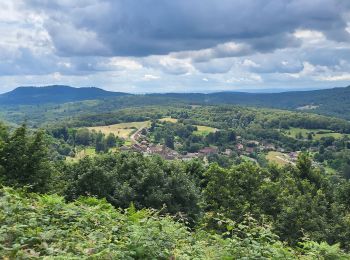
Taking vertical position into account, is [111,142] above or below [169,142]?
above

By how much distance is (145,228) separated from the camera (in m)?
9.53

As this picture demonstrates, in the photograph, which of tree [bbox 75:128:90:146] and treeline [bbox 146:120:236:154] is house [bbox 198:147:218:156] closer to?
treeline [bbox 146:120:236:154]

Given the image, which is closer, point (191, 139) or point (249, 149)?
point (249, 149)

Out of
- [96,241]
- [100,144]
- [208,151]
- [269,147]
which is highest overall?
[96,241]

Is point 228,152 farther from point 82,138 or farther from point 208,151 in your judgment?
point 82,138

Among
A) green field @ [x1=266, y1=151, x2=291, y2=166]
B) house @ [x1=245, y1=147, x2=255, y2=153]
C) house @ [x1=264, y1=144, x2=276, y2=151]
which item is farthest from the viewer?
house @ [x1=264, y1=144, x2=276, y2=151]

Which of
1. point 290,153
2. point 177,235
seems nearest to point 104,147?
point 290,153

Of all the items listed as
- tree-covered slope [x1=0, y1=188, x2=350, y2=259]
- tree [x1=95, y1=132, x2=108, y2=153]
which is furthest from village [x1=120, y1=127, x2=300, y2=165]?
tree-covered slope [x1=0, y1=188, x2=350, y2=259]

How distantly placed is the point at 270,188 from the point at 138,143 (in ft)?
423

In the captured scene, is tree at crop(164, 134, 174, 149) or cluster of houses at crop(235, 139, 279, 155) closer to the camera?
cluster of houses at crop(235, 139, 279, 155)

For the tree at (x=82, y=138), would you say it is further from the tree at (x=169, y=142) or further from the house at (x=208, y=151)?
the house at (x=208, y=151)

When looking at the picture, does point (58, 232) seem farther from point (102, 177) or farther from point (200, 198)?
point (200, 198)

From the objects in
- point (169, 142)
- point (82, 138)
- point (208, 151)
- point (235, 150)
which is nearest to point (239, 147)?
point (235, 150)

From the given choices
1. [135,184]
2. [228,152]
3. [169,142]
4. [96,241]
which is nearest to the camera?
[96,241]
